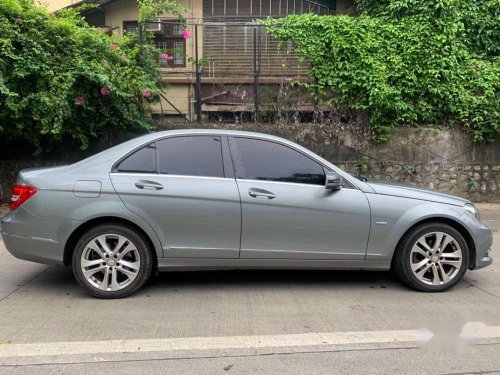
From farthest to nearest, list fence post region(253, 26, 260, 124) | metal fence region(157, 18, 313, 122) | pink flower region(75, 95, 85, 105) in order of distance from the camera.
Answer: fence post region(253, 26, 260, 124)
metal fence region(157, 18, 313, 122)
pink flower region(75, 95, 85, 105)

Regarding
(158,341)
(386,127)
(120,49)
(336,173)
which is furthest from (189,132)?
(386,127)

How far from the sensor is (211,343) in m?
3.82

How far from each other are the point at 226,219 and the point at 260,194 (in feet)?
1.33

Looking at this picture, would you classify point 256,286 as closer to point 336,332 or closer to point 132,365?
point 336,332

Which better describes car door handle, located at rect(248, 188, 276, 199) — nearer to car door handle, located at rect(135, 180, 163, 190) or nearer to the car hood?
car door handle, located at rect(135, 180, 163, 190)

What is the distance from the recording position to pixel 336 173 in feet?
16.1

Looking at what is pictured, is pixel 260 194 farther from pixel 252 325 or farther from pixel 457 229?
pixel 457 229

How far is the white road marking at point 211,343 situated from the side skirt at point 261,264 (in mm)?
965

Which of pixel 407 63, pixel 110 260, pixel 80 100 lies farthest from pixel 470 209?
pixel 80 100

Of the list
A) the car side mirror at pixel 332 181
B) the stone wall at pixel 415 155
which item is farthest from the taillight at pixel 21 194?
the stone wall at pixel 415 155

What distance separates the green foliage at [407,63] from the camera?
10000 millimetres

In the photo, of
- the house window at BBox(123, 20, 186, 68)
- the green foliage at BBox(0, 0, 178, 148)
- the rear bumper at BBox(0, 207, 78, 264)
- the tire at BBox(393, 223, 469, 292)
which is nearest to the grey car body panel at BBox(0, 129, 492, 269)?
the rear bumper at BBox(0, 207, 78, 264)

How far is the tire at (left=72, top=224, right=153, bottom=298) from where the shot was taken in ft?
15.4

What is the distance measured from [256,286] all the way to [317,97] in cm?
615
